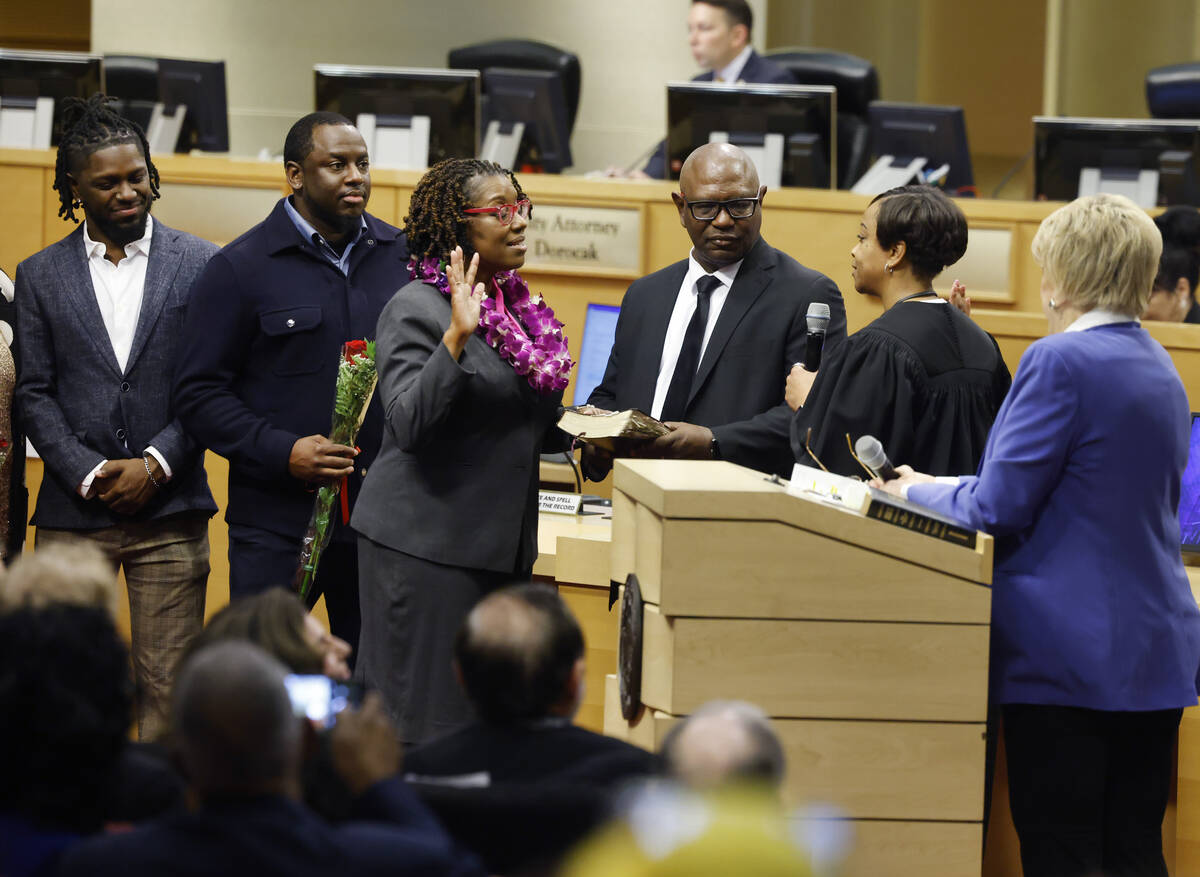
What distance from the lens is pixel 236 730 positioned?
A: 144 centimetres

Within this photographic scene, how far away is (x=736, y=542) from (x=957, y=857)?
2.00 ft

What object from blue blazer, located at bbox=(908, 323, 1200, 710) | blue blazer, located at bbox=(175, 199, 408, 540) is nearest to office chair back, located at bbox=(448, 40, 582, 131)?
blue blazer, located at bbox=(175, 199, 408, 540)

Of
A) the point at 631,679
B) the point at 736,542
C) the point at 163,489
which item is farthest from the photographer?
the point at 163,489

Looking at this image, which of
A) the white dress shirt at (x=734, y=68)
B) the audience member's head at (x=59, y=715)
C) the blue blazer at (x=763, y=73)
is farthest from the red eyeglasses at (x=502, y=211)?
the white dress shirt at (x=734, y=68)

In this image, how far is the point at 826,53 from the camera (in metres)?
7.02

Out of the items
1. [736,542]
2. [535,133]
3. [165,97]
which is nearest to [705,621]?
[736,542]

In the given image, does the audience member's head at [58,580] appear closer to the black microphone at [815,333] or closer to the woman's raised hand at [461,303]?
the woman's raised hand at [461,303]

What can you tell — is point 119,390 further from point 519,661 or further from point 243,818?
point 243,818

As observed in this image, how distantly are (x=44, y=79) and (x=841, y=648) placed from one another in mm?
4721

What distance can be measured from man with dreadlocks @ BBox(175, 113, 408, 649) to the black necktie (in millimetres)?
642

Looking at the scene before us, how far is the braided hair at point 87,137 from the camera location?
3.27 m

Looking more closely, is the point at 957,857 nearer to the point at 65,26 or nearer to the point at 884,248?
the point at 884,248

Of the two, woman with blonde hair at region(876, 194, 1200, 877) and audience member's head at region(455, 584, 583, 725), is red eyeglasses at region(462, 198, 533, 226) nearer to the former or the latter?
woman with blonde hair at region(876, 194, 1200, 877)

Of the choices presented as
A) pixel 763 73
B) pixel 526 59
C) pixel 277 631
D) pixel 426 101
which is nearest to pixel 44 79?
pixel 426 101
